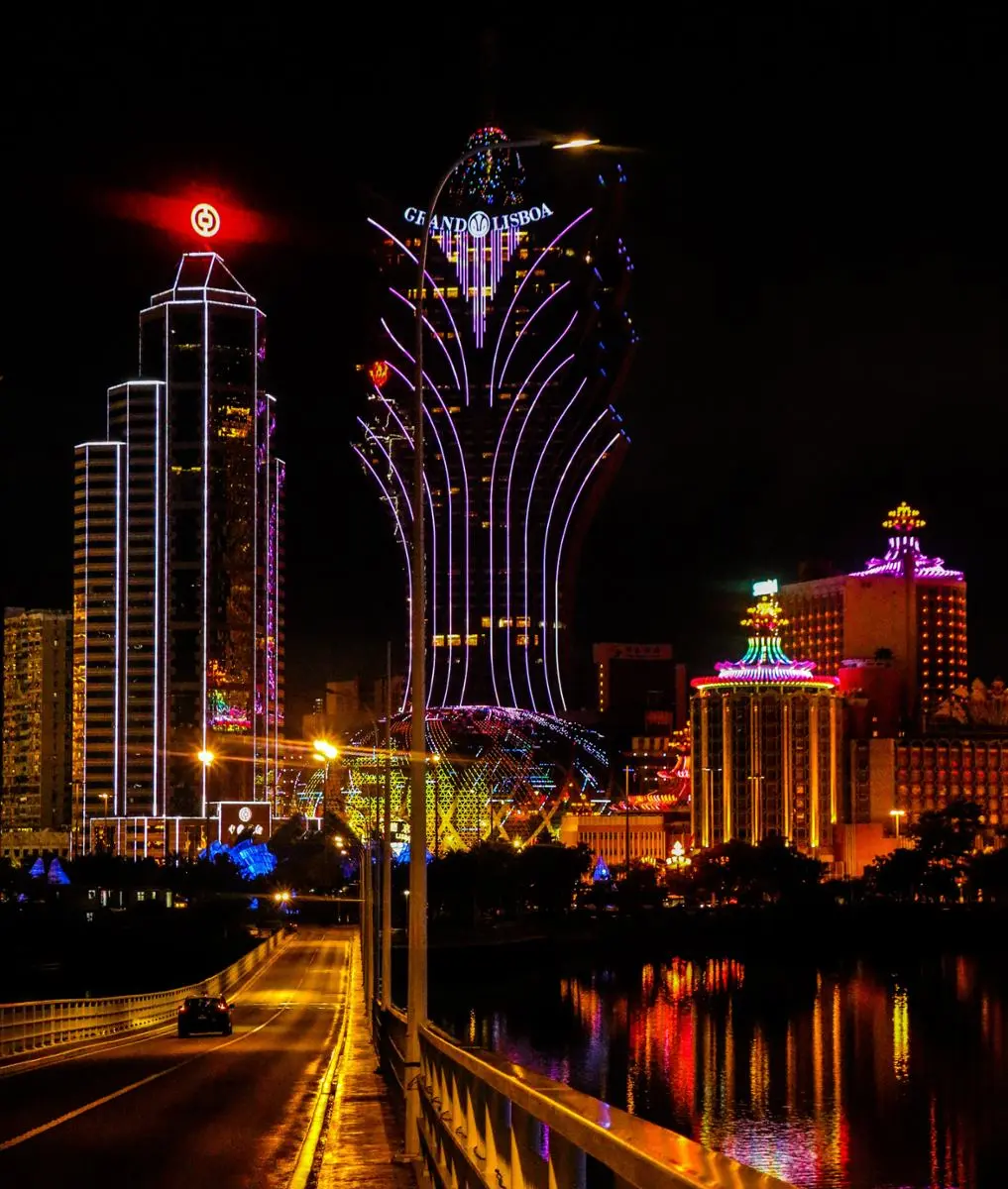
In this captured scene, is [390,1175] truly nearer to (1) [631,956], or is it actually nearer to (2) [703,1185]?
(2) [703,1185]

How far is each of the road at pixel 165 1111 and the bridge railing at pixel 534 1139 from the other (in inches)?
104

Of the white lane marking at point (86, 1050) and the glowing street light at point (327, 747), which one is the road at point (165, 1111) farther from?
the glowing street light at point (327, 747)

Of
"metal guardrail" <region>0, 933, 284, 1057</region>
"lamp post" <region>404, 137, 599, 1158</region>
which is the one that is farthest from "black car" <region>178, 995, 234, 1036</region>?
"lamp post" <region>404, 137, 599, 1158</region>

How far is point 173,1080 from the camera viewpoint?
40.1 meters

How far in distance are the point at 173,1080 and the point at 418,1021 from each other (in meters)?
13.9

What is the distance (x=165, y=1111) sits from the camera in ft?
107

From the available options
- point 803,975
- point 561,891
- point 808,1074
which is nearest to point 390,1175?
point 808,1074

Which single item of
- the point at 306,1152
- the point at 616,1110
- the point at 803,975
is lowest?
the point at 803,975

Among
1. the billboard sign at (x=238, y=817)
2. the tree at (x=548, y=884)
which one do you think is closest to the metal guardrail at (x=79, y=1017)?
the billboard sign at (x=238, y=817)

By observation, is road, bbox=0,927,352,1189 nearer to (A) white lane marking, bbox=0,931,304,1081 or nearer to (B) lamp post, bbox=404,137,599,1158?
(A) white lane marking, bbox=0,931,304,1081

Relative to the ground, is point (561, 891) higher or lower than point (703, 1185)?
lower

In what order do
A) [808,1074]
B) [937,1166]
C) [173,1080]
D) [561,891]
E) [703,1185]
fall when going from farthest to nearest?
[561,891]
[808,1074]
[937,1166]
[173,1080]
[703,1185]

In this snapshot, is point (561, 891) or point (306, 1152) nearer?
point (306, 1152)

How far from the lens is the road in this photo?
2389 cm
